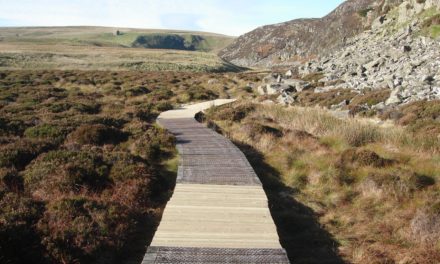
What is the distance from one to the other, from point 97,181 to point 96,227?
3.11m

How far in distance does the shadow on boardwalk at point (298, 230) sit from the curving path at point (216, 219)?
666 mm

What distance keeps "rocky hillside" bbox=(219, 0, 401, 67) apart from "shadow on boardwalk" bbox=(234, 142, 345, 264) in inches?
2017

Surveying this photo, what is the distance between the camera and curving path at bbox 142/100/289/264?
6277 mm

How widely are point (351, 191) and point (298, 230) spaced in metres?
2.47

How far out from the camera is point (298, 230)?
867cm

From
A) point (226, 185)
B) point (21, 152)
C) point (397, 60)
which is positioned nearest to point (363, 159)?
point (226, 185)

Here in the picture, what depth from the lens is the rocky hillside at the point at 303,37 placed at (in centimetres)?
7761

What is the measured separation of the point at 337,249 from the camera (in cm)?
772

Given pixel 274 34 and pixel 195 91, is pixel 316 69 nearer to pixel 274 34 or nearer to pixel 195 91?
pixel 195 91

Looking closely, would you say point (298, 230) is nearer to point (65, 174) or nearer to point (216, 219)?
point (216, 219)

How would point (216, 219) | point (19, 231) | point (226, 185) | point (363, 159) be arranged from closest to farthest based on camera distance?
point (19, 231)
point (216, 219)
point (226, 185)
point (363, 159)

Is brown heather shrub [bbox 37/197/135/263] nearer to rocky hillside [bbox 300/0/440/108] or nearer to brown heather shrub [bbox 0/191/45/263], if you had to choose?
brown heather shrub [bbox 0/191/45/263]

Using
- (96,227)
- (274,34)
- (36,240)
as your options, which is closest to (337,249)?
(96,227)

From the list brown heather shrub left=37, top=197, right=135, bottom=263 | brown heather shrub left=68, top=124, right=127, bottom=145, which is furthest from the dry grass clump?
brown heather shrub left=68, top=124, right=127, bottom=145
